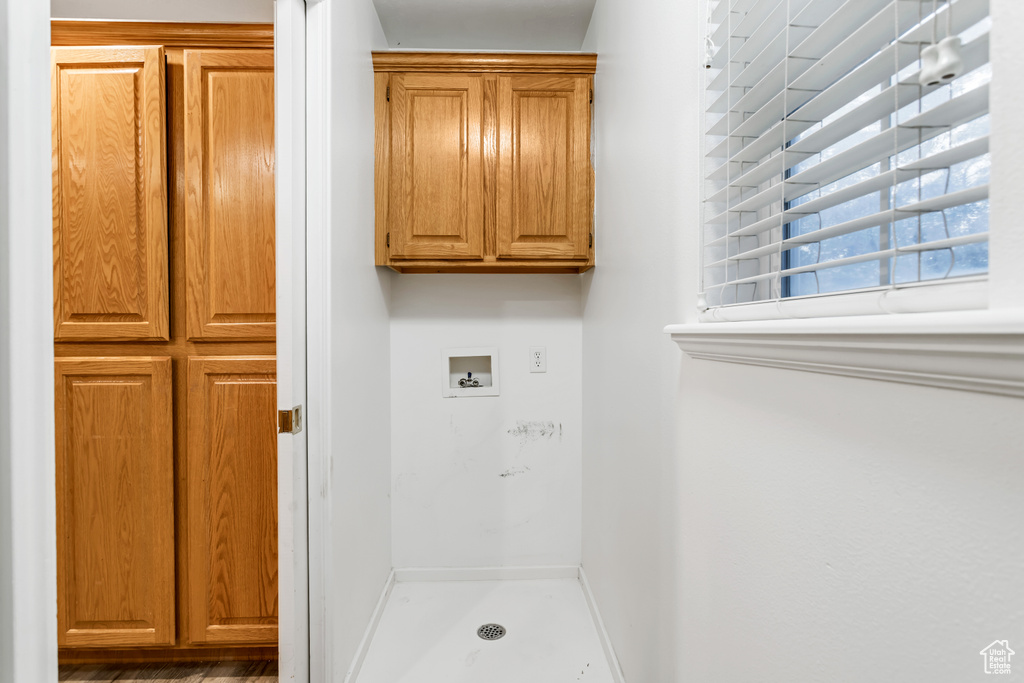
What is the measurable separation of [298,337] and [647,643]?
128 centimetres

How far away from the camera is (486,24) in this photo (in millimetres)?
2084

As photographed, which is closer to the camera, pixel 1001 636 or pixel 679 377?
pixel 1001 636

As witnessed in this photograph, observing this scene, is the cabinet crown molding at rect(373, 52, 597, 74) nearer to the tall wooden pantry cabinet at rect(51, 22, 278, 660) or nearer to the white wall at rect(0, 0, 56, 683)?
the tall wooden pantry cabinet at rect(51, 22, 278, 660)

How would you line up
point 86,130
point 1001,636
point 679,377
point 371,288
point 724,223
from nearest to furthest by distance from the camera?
point 1001,636 → point 724,223 → point 679,377 → point 86,130 → point 371,288

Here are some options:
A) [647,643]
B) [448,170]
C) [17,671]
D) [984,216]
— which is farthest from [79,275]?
[984,216]

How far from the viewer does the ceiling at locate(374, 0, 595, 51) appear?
1958mm

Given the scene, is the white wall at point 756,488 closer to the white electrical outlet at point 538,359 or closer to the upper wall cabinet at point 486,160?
the upper wall cabinet at point 486,160

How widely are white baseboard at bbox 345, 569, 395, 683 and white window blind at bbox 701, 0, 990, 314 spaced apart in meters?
1.64

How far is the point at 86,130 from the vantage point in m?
1.62

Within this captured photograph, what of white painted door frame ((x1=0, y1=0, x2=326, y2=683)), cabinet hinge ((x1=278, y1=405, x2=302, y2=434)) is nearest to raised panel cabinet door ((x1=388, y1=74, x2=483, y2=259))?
cabinet hinge ((x1=278, y1=405, x2=302, y2=434))

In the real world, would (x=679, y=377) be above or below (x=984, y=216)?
below

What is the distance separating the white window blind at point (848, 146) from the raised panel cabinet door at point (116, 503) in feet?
6.05

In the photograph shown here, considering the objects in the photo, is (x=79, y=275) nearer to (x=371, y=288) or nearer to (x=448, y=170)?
(x=371, y=288)

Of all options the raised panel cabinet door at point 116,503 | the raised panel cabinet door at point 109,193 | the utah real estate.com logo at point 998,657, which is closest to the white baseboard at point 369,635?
the raised panel cabinet door at point 116,503
